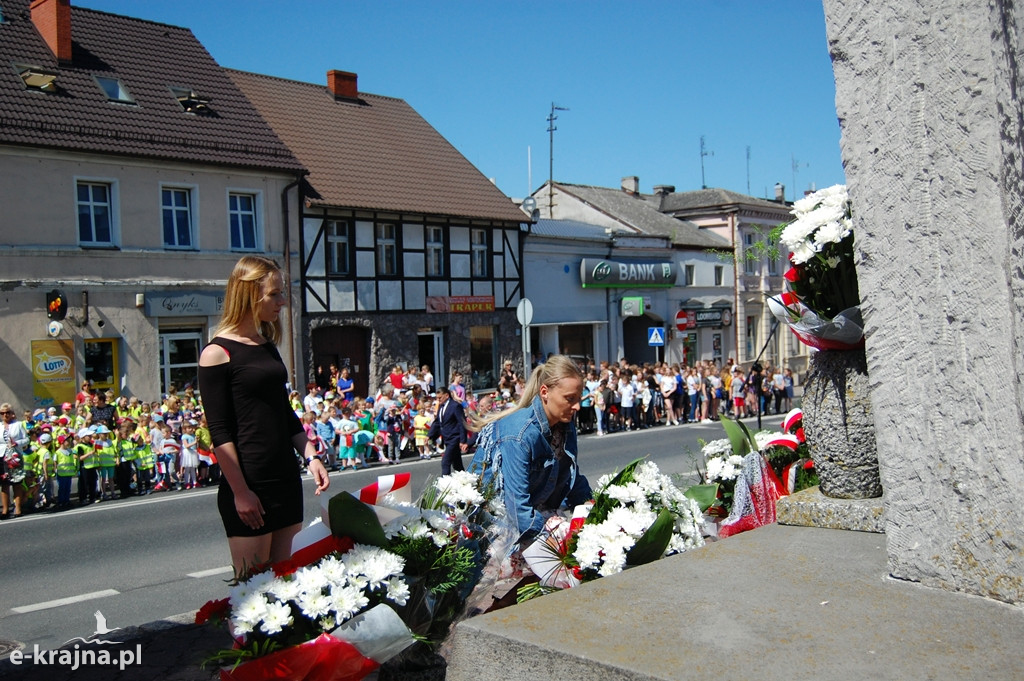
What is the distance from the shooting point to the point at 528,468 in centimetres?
427

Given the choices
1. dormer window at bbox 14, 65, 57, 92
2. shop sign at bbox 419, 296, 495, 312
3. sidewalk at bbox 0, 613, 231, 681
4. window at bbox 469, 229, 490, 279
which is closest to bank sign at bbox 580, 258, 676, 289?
window at bbox 469, 229, 490, 279

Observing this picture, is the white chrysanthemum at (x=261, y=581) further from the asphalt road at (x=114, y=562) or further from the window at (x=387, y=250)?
the window at (x=387, y=250)

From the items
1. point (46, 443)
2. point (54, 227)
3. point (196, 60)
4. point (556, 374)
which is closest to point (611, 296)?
point (196, 60)

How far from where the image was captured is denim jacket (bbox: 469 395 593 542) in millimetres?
4156

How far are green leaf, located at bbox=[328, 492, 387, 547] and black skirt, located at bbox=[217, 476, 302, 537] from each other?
0.36 m

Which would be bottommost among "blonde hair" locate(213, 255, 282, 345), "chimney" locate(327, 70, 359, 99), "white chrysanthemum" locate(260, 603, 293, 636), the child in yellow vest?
the child in yellow vest

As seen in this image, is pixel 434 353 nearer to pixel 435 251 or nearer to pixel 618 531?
pixel 435 251

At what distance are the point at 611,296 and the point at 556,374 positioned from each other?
32.0m

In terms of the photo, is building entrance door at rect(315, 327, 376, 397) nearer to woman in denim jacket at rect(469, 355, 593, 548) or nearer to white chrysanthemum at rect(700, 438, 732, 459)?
white chrysanthemum at rect(700, 438, 732, 459)

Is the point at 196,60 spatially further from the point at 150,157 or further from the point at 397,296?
the point at 397,296

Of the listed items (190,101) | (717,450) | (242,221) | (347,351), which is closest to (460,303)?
(347,351)

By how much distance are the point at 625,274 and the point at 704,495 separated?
32.0 meters

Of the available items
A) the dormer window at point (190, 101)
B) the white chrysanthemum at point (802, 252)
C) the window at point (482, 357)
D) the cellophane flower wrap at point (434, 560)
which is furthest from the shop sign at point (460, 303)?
the cellophane flower wrap at point (434, 560)

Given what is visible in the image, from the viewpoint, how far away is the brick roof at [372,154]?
89.0 feet
